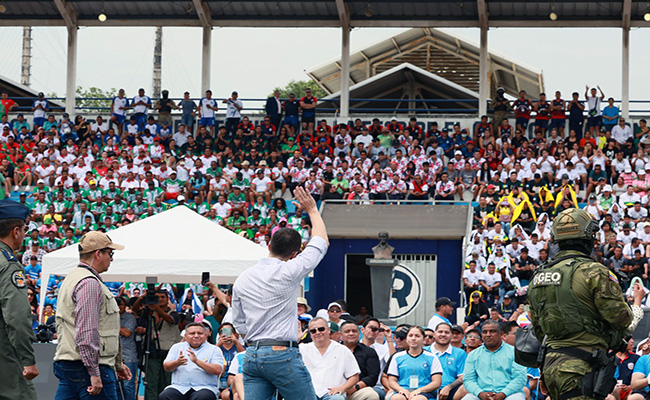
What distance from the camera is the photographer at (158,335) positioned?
1152cm

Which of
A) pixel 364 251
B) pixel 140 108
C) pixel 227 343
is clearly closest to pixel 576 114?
pixel 364 251

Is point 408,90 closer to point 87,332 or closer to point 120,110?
point 120,110

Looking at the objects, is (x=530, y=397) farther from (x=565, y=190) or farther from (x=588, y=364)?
(x=565, y=190)

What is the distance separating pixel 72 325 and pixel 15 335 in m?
1.09

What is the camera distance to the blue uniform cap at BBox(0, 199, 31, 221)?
6.01 m

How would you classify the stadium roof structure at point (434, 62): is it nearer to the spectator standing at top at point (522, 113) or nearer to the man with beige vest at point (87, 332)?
the spectator standing at top at point (522, 113)

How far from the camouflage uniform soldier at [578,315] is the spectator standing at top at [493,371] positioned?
12.4ft

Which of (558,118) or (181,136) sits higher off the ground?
(558,118)

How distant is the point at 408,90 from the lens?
33.8 meters

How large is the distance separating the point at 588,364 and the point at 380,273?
440 inches

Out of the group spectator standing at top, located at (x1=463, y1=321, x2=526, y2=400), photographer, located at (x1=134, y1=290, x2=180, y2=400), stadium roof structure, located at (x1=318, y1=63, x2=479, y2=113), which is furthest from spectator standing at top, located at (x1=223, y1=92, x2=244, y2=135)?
spectator standing at top, located at (x1=463, y1=321, x2=526, y2=400)

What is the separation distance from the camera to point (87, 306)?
6.72 metres

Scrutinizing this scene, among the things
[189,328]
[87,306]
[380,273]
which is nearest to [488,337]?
[189,328]

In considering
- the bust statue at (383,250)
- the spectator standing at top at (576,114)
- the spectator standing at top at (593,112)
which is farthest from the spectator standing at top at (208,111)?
the bust statue at (383,250)
